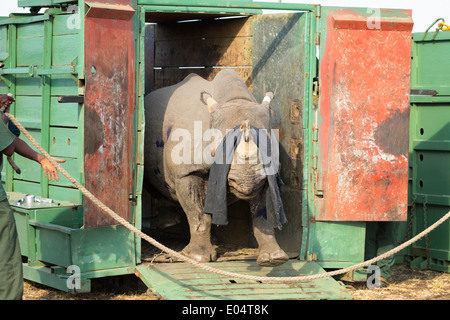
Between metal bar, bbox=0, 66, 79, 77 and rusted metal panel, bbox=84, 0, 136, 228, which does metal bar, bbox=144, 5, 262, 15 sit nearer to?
rusted metal panel, bbox=84, 0, 136, 228

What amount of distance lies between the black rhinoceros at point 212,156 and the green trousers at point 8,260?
1.84 meters

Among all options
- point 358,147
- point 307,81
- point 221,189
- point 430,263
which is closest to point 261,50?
point 307,81

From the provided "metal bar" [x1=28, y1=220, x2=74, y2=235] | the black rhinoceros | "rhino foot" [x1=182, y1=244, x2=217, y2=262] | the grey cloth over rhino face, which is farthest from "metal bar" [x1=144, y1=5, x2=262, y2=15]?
"rhino foot" [x1=182, y1=244, x2=217, y2=262]

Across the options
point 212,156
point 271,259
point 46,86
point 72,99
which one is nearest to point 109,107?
point 72,99

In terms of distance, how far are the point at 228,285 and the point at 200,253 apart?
0.75 meters

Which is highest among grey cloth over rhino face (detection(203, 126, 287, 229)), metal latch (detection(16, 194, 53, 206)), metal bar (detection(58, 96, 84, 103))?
metal bar (detection(58, 96, 84, 103))

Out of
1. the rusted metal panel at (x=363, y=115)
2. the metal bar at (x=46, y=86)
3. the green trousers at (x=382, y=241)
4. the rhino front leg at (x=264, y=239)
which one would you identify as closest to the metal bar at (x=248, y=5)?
the rusted metal panel at (x=363, y=115)

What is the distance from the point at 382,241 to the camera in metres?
8.83

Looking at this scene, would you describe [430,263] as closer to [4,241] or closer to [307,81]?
[307,81]

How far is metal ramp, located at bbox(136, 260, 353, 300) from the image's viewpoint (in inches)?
276

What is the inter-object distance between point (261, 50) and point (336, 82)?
1.27m

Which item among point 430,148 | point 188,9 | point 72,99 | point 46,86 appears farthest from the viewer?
point 430,148

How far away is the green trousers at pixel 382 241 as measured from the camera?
872cm

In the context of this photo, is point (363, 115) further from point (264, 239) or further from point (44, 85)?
point (44, 85)
